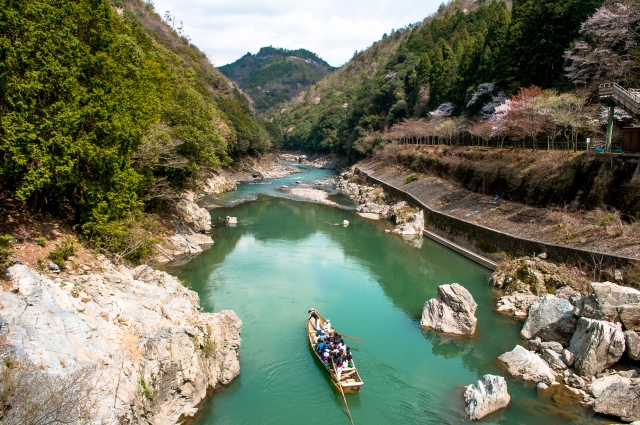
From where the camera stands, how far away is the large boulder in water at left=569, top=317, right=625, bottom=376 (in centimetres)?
1274

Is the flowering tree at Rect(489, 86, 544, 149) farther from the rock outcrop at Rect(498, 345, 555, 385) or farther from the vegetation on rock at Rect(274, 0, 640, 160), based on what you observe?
the rock outcrop at Rect(498, 345, 555, 385)

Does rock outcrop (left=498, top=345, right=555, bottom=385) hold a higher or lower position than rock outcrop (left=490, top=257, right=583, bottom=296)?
lower

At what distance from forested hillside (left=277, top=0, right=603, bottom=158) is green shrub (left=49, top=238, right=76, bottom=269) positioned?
33.0 metres

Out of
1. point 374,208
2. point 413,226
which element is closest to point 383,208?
point 374,208

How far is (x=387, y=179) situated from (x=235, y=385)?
3940 cm

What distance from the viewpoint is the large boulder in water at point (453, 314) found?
54.1 feet

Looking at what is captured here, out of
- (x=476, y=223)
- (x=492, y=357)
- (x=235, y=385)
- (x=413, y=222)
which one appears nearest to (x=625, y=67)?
(x=476, y=223)

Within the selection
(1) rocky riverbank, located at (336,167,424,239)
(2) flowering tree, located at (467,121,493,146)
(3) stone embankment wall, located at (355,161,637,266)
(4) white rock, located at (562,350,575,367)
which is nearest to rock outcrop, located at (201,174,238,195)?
(1) rocky riverbank, located at (336,167,424,239)

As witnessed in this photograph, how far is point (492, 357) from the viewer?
592 inches

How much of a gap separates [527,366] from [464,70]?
45.2m

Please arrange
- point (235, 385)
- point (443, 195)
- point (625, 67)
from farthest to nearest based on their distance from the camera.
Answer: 1. point (443, 195)
2. point (625, 67)
3. point (235, 385)

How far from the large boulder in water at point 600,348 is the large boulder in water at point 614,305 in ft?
2.18

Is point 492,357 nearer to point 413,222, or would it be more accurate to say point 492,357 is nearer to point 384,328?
point 384,328

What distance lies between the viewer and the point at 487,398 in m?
11.7
